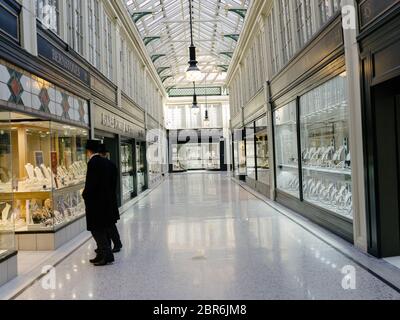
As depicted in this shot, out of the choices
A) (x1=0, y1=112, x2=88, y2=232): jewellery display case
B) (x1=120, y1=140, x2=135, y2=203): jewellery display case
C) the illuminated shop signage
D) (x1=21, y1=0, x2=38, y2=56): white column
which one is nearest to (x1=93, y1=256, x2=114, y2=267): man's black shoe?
(x1=0, y1=112, x2=88, y2=232): jewellery display case

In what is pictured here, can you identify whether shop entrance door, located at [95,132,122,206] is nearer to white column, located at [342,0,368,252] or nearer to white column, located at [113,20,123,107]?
white column, located at [113,20,123,107]

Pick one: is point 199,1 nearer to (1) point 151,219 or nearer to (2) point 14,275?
(1) point 151,219

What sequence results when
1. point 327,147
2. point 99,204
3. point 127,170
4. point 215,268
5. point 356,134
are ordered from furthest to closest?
point 127,170 → point 327,147 → point 356,134 → point 99,204 → point 215,268

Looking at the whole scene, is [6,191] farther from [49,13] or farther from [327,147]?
[327,147]

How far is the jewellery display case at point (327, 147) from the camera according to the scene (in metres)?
4.84

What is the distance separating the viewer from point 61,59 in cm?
517

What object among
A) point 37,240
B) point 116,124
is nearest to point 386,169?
point 37,240

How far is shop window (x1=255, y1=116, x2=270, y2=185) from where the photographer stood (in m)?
9.73

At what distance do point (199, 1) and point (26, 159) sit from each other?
10.6 metres

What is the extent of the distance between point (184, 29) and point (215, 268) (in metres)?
14.9

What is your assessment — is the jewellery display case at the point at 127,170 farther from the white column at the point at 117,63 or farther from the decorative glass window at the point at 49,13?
the decorative glass window at the point at 49,13

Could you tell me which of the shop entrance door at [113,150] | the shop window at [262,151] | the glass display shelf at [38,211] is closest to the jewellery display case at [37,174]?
the glass display shelf at [38,211]

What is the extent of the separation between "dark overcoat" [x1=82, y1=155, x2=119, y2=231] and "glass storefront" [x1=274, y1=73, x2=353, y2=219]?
287cm

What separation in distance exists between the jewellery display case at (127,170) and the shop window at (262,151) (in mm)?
3682
